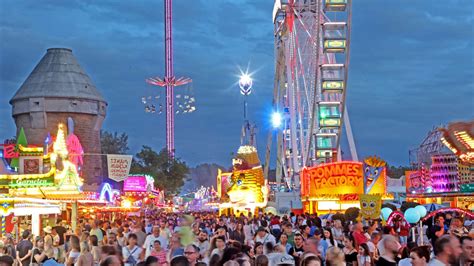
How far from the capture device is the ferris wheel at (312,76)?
1863 inches

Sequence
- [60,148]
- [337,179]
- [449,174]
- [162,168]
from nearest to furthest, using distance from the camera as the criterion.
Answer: [60,148], [337,179], [449,174], [162,168]

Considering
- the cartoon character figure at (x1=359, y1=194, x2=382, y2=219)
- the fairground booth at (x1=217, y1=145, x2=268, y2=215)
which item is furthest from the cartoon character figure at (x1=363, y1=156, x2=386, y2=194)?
the cartoon character figure at (x1=359, y1=194, x2=382, y2=219)

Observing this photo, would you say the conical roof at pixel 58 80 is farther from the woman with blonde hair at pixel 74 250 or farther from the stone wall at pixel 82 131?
the woman with blonde hair at pixel 74 250

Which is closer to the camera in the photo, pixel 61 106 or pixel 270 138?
pixel 61 106

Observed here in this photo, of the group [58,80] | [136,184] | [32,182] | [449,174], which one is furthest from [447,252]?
[136,184]

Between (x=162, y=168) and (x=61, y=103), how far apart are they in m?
23.8

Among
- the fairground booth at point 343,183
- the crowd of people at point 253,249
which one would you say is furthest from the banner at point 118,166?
the crowd of people at point 253,249

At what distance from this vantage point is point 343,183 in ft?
139

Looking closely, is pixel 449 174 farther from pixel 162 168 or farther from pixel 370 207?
pixel 162 168

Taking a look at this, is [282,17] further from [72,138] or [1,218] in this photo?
[1,218]

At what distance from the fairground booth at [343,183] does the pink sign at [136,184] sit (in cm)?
2821

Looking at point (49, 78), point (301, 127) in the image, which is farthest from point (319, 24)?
point (49, 78)

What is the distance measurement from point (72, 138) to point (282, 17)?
19649 mm

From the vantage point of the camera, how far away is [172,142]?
78125 millimetres
